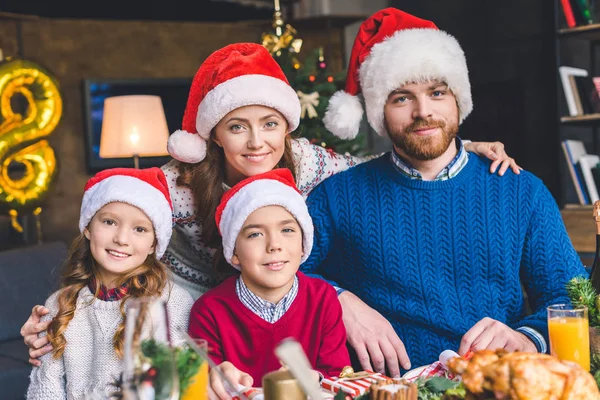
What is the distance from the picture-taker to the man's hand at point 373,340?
1.82m

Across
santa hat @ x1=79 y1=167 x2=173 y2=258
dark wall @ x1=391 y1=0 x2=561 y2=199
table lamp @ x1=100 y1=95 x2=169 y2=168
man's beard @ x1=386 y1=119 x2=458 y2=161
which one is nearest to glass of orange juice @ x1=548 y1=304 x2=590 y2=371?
man's beard @ x1=386 y1=119 x2=458 y2=161

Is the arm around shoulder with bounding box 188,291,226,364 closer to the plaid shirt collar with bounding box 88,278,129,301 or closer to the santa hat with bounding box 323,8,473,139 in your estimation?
the plaid shirt collar with bounding box 88,278,129,301

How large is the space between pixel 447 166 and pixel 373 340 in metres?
0.55

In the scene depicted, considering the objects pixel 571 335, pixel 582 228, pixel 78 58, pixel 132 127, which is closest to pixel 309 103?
pixel 132 127

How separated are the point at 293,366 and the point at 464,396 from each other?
44cm

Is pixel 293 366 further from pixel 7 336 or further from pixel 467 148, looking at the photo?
pixel 7 336

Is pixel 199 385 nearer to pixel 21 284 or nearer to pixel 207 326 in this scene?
pixel 207 326

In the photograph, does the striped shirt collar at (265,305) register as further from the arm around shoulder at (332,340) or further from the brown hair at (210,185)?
the brown hair at (210,185)

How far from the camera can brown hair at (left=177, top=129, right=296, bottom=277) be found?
205cm

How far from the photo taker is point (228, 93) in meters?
1.99

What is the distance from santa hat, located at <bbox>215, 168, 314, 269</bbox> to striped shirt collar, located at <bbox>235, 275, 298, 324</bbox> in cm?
10

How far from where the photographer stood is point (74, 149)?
20.9ft

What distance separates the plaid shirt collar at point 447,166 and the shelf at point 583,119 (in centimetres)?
273

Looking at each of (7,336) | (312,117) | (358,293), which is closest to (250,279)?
(358,293)
